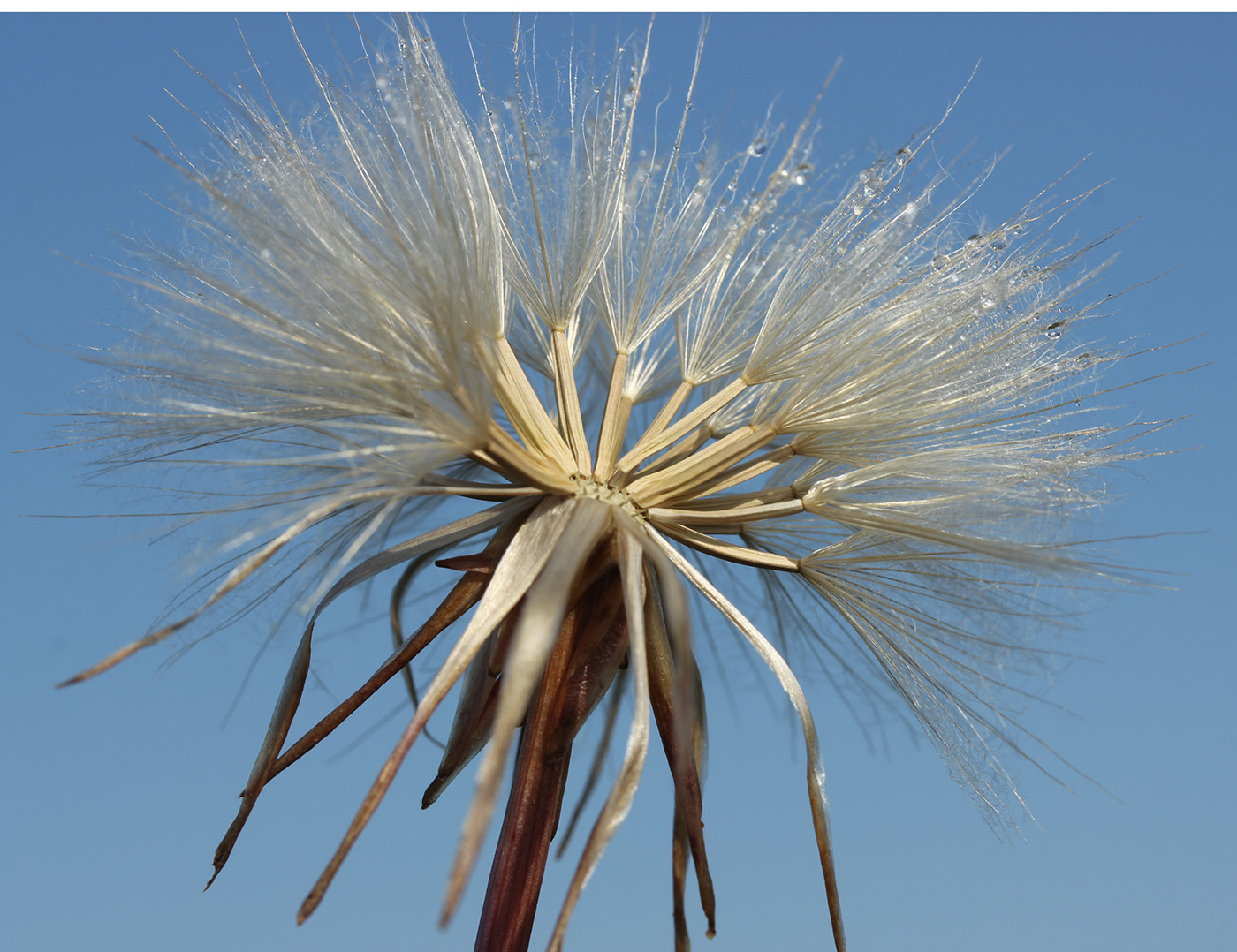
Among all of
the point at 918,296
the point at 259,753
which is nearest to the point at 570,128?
the point at 918,296

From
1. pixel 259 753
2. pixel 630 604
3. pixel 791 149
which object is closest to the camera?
pixel 630 604

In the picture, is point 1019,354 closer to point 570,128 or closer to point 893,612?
point 893,612

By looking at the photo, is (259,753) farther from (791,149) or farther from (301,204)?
(791,149)

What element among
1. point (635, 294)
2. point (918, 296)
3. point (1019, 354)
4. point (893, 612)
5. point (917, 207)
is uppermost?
point (635, 294)

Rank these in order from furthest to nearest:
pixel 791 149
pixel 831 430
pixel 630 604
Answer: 1. pixel 791 149
2. pixel 831 430
3. pixel 630 604

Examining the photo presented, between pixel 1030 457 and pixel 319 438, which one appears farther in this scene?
pixel 1030 457

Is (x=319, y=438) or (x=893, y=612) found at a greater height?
(x=319, y=438)

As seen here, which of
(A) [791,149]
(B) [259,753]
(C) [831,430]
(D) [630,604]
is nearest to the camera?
(D) [630,604]

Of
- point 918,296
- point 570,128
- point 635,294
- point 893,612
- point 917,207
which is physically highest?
point 570,128

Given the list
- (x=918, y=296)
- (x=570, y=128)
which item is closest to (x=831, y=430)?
(x=918, y=296)
